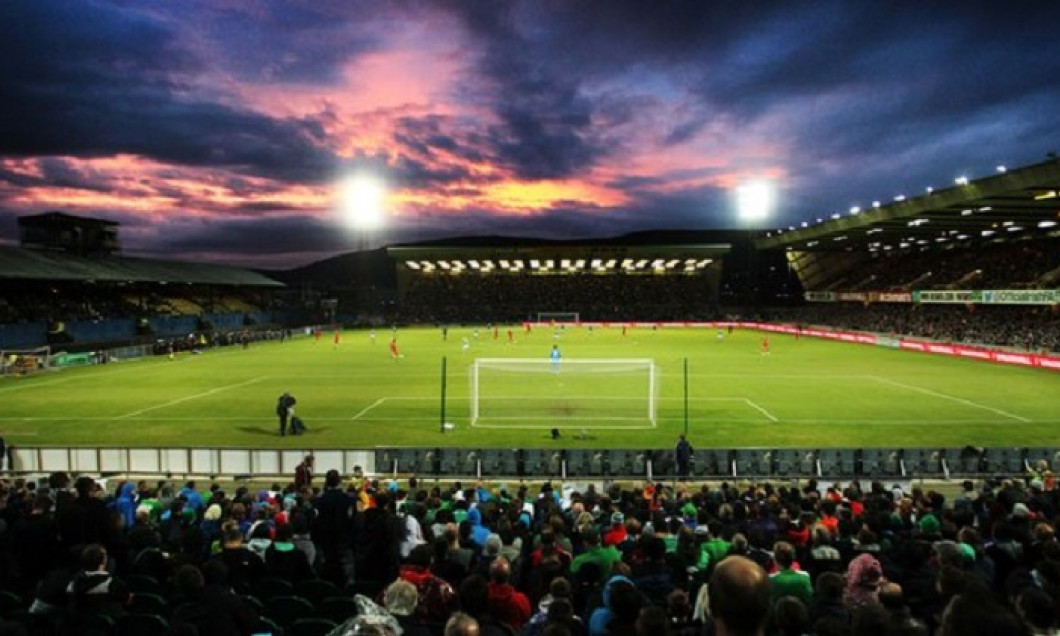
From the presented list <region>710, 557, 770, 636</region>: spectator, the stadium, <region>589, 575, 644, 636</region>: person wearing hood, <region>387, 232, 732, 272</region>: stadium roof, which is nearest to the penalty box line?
the stadium

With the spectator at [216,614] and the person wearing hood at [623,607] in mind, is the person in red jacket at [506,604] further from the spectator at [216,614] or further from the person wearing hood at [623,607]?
the spectator at [216,614]

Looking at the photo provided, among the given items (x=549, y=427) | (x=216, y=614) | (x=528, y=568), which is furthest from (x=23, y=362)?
(x=216, y=614)

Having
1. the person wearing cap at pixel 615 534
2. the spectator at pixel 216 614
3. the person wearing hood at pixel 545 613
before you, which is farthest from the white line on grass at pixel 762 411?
the spectator at pixel 216 614

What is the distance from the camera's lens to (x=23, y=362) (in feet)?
162

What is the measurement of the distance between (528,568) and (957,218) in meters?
64.2

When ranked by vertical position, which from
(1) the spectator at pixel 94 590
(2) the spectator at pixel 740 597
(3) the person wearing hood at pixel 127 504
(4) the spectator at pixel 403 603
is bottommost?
(3) the person wearing hood at pixel 127 504

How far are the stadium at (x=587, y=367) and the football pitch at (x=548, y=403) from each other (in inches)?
8.8

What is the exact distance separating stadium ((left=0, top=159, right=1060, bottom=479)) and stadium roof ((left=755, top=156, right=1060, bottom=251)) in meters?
0.29

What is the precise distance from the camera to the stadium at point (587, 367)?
21.2 metres

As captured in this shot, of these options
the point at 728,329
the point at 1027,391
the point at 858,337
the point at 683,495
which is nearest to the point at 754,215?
the point at 728,329

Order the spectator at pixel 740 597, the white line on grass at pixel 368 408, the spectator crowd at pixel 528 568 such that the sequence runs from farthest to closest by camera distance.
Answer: the white line on grass at pixel 368 408, the spectator crowd at pixel 528 568, the spectator at pixel 740 597

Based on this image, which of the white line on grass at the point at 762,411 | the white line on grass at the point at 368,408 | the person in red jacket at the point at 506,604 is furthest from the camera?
the white line on grass at the point at 368,408

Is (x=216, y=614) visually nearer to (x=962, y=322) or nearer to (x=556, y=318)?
(x=962, y=322)

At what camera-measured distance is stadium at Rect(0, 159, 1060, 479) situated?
69.7 feet
